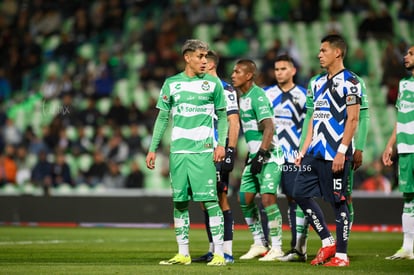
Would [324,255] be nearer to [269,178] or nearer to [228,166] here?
[228,166]

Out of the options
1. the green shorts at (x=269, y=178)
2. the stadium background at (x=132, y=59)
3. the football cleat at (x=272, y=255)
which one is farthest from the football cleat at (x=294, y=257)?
the stadium background at (x=132, y=59)

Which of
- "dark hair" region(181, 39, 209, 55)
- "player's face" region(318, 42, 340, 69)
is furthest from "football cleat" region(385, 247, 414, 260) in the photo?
"dark hair" region(181, 39, 209, 55)

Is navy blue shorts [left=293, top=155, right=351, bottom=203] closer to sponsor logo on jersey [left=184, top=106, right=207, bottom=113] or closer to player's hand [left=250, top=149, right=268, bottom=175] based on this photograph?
player's hand [left=250, top=149, right=268, bottom=175]

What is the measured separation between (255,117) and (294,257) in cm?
187

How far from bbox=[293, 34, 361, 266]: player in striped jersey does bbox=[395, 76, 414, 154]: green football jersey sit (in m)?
1.73

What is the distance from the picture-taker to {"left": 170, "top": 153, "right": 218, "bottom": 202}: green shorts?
10.1 metres

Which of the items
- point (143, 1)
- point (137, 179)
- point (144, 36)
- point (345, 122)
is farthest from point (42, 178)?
point (345, 122)

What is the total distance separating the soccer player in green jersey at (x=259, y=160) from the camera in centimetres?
1145

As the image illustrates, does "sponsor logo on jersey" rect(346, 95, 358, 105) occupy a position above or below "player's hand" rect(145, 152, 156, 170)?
above

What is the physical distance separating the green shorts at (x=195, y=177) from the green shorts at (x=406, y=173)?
2848 millimetres

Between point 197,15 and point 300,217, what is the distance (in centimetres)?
1472

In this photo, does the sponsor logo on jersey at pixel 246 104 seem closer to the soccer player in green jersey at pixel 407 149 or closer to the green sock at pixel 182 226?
the soccer player in green jersey at pixel 407 149

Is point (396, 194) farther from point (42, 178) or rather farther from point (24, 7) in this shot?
point (24, 7)

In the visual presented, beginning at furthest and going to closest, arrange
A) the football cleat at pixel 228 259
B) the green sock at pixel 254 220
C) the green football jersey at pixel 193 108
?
the green sock at pixel 254 220, the football cleat at pixel 228 259, the green football jersey at pixel 193 108
